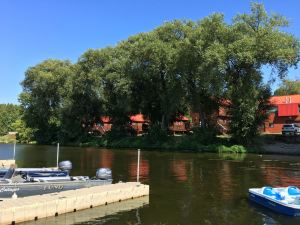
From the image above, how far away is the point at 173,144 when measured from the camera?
255 feet

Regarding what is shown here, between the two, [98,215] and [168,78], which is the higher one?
[168,78]

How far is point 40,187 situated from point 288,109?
238 feet

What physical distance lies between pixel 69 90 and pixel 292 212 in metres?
78.2

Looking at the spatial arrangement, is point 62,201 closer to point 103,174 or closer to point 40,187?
point 40,187

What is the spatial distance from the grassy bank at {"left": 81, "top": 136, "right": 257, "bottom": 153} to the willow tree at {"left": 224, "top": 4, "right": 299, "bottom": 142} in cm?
306

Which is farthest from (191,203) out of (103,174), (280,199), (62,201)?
(62,201)

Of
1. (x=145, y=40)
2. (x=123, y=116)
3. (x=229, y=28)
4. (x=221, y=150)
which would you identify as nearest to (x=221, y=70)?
(x=229, y=28)

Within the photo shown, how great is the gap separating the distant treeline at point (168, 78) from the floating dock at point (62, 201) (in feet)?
143

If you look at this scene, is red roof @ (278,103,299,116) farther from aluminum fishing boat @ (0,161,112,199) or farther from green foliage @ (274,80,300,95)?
aluminum fishing boat @ (0,161,112,199)

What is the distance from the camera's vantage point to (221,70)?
66.4 metres

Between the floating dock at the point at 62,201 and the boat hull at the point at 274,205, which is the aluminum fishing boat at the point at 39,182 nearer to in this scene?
the floating dock at the point at 62,201

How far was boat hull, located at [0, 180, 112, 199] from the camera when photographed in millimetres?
22406

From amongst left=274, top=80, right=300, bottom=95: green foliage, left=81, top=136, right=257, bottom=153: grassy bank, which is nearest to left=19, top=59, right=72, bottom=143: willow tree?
left=81, top=136, right=257, bottom=153: grassy bank

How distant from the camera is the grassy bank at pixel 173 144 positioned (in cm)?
6850
